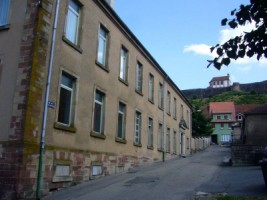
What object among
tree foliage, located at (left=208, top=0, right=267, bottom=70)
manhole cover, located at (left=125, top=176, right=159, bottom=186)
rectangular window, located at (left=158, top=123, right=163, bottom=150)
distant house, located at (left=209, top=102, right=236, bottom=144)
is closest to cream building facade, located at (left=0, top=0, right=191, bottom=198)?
manhole cover, located at (left=125, top=176, right=159, bottom=186)

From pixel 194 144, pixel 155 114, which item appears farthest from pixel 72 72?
pixel 194 144

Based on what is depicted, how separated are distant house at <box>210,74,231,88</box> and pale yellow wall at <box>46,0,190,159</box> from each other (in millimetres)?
114437

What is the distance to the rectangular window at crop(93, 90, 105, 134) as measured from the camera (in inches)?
666

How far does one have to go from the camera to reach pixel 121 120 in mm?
20188

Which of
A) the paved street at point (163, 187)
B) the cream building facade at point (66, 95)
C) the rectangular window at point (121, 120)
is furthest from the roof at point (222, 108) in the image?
the paved street at point (163, 187)

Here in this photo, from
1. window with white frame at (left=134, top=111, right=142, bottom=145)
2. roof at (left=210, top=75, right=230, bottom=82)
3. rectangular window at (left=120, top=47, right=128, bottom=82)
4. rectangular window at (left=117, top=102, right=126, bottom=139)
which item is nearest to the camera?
rectangular window at (left=117, top=102, right=126, bottom=139)

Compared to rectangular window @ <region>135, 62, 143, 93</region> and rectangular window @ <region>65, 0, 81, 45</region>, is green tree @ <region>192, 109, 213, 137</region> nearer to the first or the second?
rectangular window @ <region>135, 62, 143, 93</region>

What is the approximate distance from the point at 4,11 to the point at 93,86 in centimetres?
504

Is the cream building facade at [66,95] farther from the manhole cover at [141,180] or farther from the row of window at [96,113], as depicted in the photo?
the manhole cover at [141,180]

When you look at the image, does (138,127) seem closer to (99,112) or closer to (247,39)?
(99,112)

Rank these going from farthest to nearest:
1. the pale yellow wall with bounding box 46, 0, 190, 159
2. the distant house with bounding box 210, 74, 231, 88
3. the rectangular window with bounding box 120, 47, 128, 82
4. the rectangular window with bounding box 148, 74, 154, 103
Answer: the distant house with bounding box 210, 74, 231, 88, the rectangular window with bounding box 148, 74, 154, 103, the rectangular window with bounding box 120, 47, 128, 82, the pale yellow wall with bounding box 46, 0, 190, 159

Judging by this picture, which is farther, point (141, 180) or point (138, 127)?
point (138, 127)

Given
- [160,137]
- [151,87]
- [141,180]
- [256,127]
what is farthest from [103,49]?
[256,127]

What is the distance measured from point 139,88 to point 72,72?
936 centimetres
